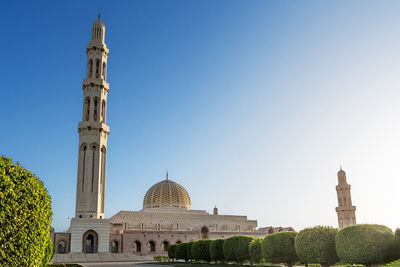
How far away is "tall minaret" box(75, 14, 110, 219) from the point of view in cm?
4288

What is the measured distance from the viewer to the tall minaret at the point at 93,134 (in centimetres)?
4288

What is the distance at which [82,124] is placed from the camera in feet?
146

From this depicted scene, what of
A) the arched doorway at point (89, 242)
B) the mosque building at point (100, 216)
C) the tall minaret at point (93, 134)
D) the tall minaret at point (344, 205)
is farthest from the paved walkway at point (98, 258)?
the tall minaret at point (344, 205)

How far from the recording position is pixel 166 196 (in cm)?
5756

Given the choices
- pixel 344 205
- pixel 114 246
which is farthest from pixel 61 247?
pixel 344 205

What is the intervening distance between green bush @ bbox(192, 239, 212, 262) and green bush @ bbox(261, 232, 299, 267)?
27.5 feet

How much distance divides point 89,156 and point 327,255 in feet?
102

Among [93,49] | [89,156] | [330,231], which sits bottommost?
[330,231]

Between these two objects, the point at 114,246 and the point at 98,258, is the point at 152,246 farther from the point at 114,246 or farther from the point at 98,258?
the point at 98,258

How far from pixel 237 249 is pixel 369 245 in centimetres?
1100

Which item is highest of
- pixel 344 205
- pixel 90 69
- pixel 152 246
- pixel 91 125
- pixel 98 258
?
pixel 90 69

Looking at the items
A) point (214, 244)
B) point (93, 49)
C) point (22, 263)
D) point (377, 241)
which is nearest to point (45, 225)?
point (22, 263)

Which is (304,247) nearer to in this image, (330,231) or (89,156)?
A: (330,231)

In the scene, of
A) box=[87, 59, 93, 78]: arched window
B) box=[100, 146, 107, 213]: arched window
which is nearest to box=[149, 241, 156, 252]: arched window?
box=[100, 146, 107, 213]: arched window
